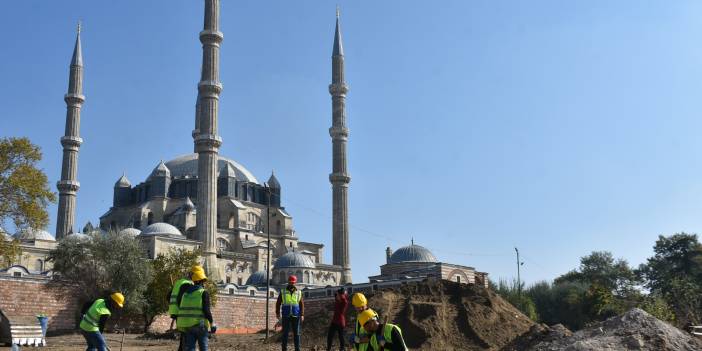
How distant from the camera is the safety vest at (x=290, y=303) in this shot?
10.8 meters

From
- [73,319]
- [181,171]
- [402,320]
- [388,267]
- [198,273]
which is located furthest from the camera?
[181,171]

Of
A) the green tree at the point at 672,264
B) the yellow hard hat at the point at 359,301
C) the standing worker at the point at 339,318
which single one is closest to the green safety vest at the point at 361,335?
the yellow hard hat at the point at 359,301

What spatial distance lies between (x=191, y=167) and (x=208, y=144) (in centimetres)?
1754

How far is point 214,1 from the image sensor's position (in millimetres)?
44062

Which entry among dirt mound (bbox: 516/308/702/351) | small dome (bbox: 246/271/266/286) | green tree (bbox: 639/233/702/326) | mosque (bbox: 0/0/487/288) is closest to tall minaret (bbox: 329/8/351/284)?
mosque (bbox: 0/0/487/288)

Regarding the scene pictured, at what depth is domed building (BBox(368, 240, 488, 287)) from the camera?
40.7 meters

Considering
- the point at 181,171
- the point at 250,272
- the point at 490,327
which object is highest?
the point at 181,171

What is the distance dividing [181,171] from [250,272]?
12.4 metres

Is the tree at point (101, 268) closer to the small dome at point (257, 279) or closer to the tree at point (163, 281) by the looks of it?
the tree at point (163, 281)

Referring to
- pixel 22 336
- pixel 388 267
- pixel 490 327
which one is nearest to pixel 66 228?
pixel 388 267

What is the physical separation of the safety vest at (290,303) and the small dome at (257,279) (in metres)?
35.8

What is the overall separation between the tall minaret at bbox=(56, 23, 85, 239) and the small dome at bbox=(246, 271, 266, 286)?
11699 millimetres

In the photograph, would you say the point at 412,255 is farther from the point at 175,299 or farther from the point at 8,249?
the point at 175,299

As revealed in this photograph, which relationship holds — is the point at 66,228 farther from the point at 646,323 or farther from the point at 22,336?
the point at 646,323
